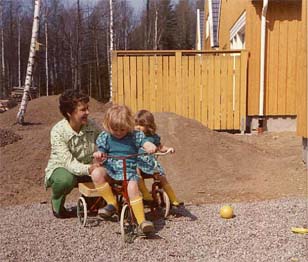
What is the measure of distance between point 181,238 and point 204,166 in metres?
4.12

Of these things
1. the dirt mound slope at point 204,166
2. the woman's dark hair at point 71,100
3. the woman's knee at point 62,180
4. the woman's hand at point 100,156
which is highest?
the woman's dark hair at point 71,100

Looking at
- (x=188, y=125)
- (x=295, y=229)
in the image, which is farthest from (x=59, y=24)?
(x=295, y=229)

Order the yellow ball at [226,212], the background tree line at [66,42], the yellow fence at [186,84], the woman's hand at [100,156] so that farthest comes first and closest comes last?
the background tree line at [66,42], the yellow fence at [186,84], the yellow ball at [226,212], the woman's hand at [100,156]

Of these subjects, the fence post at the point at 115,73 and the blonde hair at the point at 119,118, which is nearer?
the blonde hair at the point at 119,118

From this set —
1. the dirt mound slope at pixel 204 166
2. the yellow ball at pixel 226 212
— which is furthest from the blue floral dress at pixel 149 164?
the dirt mound slope at pixel 204 166

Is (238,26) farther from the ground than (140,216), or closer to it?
farther from the ground

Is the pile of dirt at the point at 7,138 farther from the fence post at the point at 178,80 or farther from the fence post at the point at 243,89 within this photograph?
the fence post at the point at 243,89

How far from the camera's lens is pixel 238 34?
15586 millimetres

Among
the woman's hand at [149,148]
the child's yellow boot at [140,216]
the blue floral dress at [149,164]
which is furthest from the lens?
the blue floral dress at [149,164]

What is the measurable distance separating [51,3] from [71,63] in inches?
220

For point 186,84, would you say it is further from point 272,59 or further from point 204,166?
point 204,166

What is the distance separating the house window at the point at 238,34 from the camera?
14.4m

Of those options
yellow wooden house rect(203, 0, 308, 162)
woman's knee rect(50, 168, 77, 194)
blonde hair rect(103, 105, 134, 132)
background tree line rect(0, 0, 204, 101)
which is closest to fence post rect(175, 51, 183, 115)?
yellow wooden house rect(203, 0, 308, 162)

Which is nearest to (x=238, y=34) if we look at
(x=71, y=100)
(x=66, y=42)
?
(x=71, y=100)
